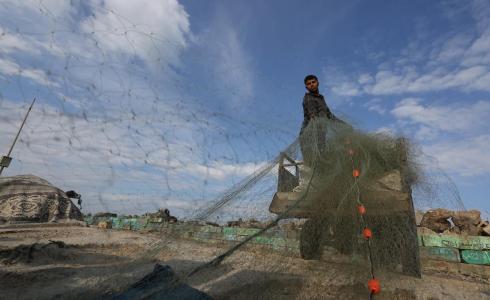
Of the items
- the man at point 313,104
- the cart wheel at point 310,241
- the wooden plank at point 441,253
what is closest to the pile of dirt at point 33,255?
the cart wheel at point 310,241

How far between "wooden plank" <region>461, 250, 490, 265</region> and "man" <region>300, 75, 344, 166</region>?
18.4ft

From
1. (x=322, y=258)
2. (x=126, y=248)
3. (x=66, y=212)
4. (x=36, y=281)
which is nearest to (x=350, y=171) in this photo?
(x=322, y=258)

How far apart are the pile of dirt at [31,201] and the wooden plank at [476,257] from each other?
17.3 m

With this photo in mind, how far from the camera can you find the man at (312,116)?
398cm

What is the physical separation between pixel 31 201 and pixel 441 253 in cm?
1773

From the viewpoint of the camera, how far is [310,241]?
187 inches

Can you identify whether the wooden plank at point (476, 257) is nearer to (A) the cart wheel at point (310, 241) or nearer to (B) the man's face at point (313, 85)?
(A) the cart wheel at point (310, 241)

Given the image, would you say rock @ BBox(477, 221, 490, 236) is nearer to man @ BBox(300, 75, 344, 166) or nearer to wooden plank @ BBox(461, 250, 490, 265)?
wooden plank @ BBox(461, 250, 490, 265)

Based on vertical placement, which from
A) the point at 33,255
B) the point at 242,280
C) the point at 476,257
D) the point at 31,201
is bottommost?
the point at 242,280

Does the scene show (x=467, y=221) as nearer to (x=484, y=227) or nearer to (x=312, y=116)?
(x=484, y=227)

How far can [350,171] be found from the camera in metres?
3.66

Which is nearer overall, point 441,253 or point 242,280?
point 242,280

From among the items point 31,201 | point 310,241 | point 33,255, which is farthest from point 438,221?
point 31,201

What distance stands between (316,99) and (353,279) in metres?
2.63
